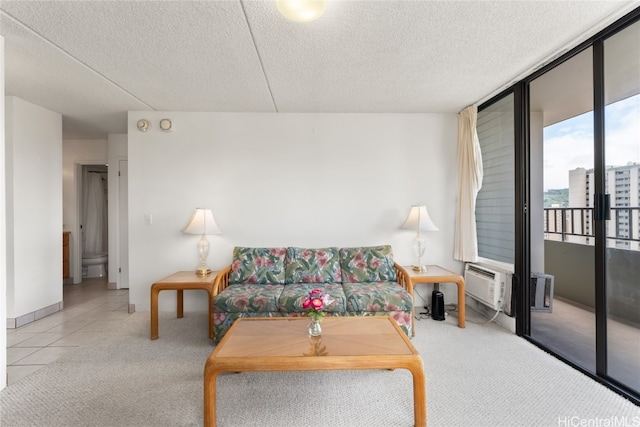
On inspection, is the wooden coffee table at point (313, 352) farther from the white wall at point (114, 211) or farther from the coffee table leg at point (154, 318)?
the white wall at point (114, 211)

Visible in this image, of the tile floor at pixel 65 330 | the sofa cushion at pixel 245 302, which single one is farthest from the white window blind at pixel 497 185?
the tile floor at pixel 65 330

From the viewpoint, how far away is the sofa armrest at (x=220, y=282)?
266 cm

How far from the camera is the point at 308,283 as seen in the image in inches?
122

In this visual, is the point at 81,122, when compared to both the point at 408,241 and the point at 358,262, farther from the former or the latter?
the point at 408,241

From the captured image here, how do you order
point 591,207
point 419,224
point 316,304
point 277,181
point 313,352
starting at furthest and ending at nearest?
1. point 277,181
2. point 419,224
3. point 591,207
4. point 316,304
5. point 313,352

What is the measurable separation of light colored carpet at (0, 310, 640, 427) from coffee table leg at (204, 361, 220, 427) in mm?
180

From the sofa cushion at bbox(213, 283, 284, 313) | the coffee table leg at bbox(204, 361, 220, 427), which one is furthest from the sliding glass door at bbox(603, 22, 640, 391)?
the coffee table leg at bbox(204, 361, 220, 427)

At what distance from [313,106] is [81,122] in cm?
333

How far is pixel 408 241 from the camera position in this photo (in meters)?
3.59

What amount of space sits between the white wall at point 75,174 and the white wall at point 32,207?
47.7 inches

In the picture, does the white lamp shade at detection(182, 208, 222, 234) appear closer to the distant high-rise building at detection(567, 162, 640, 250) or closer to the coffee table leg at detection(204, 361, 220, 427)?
the coffee table leg at detection(204, 361, 220, 427)

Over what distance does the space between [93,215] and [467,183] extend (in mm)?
6862

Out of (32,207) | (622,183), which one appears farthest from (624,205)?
(32,207)

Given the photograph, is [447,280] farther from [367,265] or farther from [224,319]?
[224,319]
